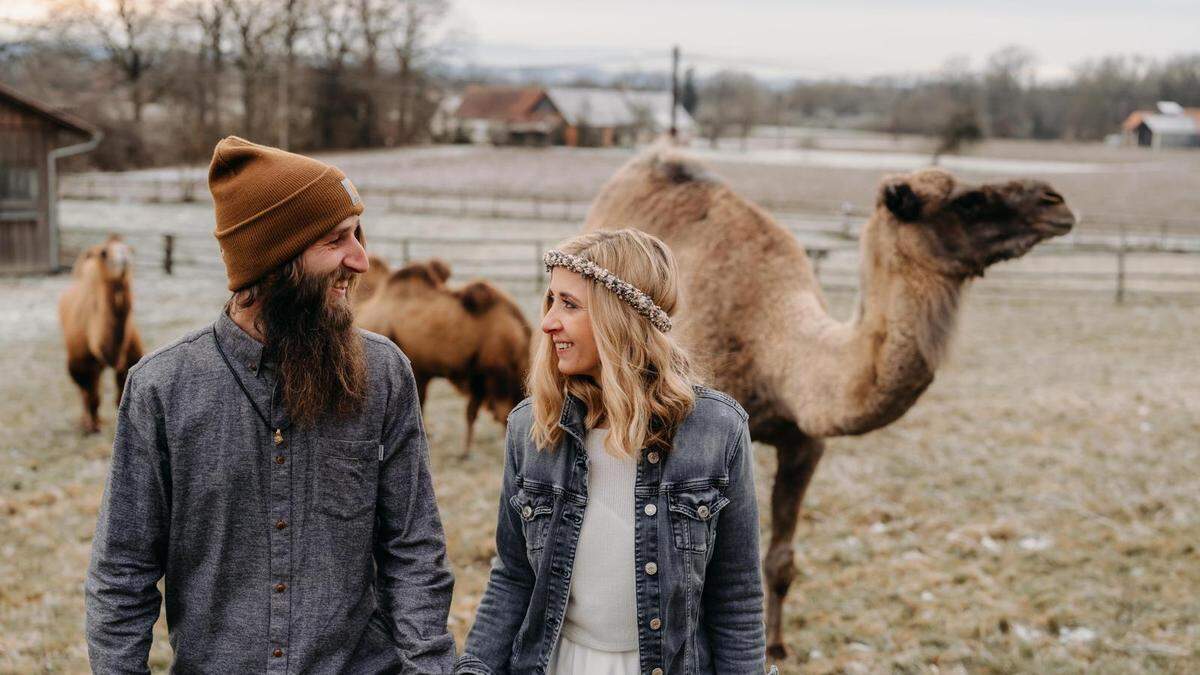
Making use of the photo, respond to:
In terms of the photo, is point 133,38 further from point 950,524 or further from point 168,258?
point 950,524

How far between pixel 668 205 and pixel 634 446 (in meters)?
3.54

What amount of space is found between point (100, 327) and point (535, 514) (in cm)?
703

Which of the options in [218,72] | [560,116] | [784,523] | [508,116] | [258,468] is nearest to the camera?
[258,468]

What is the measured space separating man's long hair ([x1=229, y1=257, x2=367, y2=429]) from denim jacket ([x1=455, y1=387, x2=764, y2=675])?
46cm

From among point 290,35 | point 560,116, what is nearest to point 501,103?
point 560,116

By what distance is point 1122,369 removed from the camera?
11.2 metres

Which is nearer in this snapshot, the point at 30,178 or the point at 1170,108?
the point at 1170,108


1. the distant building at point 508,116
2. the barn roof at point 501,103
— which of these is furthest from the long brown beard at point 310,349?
the barn roof at point 501,103

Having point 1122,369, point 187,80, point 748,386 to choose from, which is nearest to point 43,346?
point 748,386

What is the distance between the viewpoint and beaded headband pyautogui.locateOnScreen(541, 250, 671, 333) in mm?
2182

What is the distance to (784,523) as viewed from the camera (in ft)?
15.9

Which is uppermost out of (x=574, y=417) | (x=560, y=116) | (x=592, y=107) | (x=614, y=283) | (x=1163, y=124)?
(x=592, y=107)

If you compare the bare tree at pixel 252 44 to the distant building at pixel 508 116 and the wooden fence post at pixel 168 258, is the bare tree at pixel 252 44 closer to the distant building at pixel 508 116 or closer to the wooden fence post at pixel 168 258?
the distant building at pixel 508 116

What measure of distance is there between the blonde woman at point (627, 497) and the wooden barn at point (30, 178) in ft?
59.9
